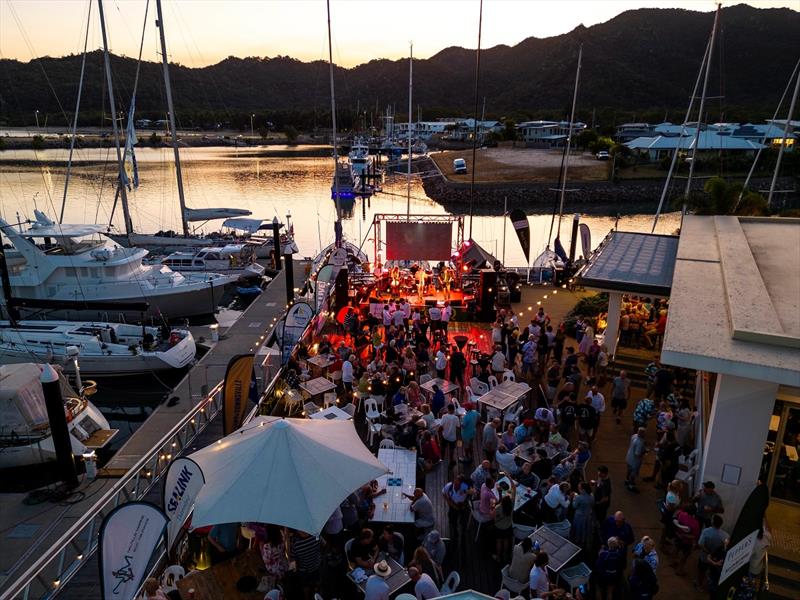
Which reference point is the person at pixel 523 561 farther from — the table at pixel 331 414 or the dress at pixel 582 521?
the table at pixel 331 414

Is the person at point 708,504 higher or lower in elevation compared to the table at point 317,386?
higher

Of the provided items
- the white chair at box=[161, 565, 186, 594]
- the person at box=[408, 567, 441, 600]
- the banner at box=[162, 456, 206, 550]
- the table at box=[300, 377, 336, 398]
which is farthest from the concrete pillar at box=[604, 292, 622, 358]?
the white chair at box=[161, 565, 186, 594]

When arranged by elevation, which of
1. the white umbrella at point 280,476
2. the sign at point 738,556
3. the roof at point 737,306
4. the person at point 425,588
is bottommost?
the person at point 425,588

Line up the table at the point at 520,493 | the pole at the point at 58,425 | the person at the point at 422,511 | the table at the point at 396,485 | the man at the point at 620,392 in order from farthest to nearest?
the man at the point at 620,392 → the pole at the point at 58,425 → the table at the point at 520,493 → the table at the point at 396,485 → the person at the point at 422,511

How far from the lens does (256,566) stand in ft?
24.7

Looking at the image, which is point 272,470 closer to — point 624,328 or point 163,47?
point 624,328

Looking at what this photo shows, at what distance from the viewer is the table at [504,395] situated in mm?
11594

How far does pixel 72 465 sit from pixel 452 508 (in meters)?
9.23

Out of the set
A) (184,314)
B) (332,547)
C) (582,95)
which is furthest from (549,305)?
(582,95)

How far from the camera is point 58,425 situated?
12023 millimetres

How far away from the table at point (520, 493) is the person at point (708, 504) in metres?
2.38

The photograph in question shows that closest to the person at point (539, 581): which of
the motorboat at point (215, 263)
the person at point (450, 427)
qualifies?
the person at point (450, 427)

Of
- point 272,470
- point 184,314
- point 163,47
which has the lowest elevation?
point 184,314

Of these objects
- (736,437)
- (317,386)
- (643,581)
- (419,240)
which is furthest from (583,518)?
(419,240)
